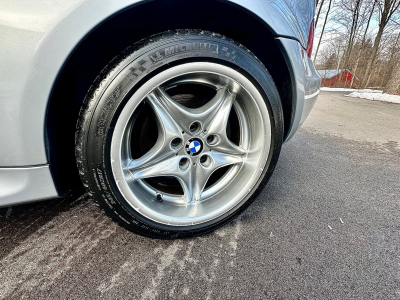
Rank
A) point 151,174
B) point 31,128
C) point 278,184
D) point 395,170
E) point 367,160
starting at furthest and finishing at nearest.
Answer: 1. point 367,160
2. point 395,170
3. point 278,184
4. point 151,174
5. point 31,128

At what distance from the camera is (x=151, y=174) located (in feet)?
3.53

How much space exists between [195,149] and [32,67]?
73cm

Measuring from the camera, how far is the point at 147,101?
100 centimetres

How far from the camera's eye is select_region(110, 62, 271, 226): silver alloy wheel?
966 millimetres

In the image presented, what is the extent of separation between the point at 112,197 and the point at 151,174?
0.21 m

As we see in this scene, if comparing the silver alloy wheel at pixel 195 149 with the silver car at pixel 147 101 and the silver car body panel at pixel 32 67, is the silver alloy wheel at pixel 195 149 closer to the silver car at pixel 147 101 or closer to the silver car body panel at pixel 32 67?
the silver car at pixel 147 101

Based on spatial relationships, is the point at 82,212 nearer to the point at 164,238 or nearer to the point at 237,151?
the point at 164,238

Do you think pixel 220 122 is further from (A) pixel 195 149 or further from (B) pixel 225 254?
(B) pixel 225 254

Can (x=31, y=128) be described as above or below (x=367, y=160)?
above

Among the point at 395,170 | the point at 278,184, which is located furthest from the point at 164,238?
the point at 395,170

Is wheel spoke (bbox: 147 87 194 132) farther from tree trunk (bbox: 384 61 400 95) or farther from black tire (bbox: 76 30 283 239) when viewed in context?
tree trunk (bbox: 384 61 400 95)

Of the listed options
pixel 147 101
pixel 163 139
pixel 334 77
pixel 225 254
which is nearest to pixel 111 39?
pixel 147 101

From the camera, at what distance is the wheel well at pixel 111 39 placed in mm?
920

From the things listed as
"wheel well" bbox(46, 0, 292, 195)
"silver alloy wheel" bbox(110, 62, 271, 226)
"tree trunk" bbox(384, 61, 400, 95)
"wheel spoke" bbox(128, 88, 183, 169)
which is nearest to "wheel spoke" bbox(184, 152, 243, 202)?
"silver alloy wheel" bbox(110, 62, 271, 226)
